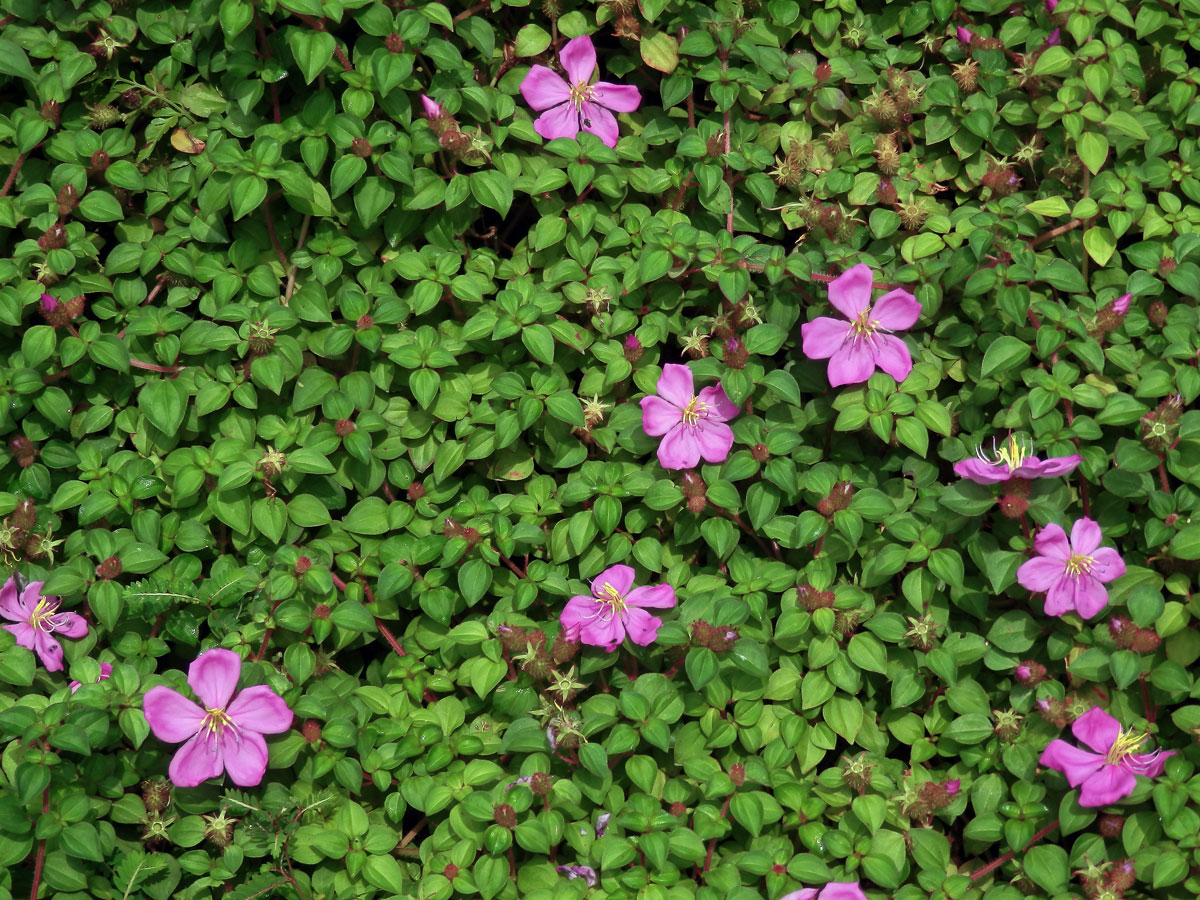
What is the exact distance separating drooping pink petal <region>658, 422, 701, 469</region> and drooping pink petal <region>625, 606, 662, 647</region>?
375 mm

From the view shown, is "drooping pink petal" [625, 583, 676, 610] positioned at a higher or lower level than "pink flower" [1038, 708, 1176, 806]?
higher

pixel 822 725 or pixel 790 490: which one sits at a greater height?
pixel 790 490

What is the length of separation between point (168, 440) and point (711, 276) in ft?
4.87

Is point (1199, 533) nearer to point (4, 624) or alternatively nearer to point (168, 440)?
point (168, 440)

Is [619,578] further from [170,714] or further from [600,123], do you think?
A: [600,123]

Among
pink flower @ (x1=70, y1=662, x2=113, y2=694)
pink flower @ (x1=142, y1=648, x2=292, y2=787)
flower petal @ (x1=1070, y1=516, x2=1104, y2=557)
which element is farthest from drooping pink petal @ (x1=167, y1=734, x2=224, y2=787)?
flower petal @ (x1=1070, y1=516, x2=1104, y2=557)

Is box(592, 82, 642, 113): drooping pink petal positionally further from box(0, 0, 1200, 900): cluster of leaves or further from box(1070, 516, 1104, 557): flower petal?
box(1070, 516, 1104, 557): flower petal

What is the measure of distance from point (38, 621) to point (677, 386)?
5.50 feet

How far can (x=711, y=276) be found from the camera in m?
2.81

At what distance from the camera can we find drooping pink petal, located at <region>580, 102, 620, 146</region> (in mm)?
3037

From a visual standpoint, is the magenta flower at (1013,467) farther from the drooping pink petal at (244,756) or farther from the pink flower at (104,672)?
the pink flower at (104,672)

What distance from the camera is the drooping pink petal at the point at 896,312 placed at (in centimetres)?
280

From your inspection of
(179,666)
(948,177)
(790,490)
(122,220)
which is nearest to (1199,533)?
(790,490)

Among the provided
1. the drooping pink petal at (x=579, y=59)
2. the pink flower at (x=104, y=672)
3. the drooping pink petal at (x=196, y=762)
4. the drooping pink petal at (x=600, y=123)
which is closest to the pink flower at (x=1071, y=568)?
the drooping pink petal at (x=600, y=123)
